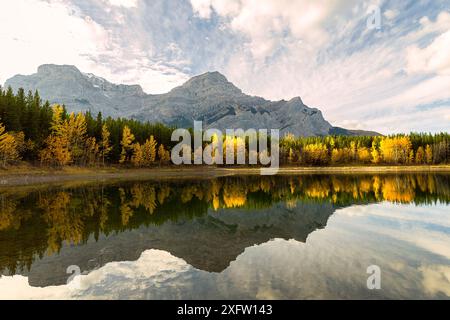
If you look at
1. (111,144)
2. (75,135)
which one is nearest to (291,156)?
(111,144)

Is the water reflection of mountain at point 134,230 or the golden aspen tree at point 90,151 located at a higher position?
the golden aspen tree at point 90,151

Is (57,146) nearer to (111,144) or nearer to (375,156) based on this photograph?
(111,144)

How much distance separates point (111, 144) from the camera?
366 ft

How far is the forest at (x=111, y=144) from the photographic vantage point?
3182 inches

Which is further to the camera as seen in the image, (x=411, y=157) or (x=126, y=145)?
(x=411, y=157)

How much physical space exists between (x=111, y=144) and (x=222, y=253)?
348ft

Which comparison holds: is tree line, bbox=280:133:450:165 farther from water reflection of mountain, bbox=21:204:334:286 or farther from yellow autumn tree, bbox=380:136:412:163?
water reflection of mountain, bbox=21:204:334:286

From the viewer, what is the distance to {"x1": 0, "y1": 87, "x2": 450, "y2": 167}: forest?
80.8 m

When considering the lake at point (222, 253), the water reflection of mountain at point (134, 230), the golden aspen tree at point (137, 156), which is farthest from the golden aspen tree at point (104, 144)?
the lake at point (222, 253)

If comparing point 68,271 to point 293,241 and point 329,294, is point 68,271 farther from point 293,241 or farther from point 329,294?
point 293,241

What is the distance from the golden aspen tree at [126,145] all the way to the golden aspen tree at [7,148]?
127 ft

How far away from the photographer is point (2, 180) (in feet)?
209

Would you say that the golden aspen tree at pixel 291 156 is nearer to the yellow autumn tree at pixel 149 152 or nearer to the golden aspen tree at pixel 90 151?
the yellow autumn tree at pixel 149 152
